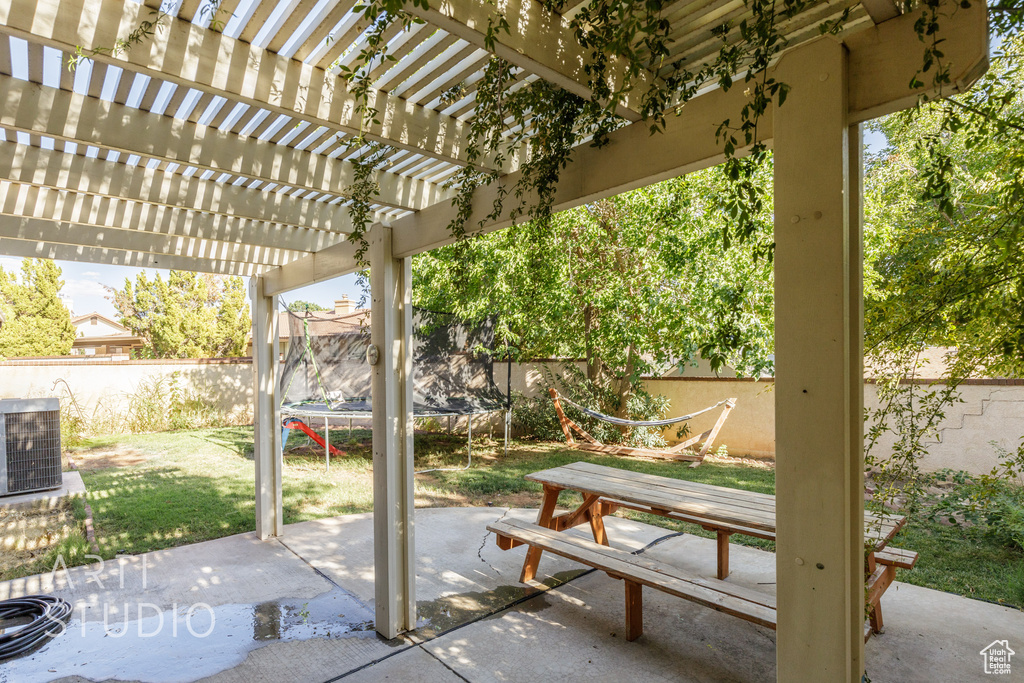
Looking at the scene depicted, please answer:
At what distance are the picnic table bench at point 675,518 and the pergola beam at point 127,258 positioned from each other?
304 centimetres

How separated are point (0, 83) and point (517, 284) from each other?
478 cm

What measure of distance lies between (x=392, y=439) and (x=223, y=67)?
1725 millimetres

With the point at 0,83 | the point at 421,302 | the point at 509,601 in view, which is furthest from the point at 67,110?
the point at 421,302

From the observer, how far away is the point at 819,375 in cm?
120

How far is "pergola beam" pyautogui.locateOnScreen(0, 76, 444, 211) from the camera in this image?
A: 1.98 metres

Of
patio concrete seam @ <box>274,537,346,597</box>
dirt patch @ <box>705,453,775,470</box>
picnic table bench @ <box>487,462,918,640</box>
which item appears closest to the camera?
picnic table bench @ <box>487,462,918,640</box>

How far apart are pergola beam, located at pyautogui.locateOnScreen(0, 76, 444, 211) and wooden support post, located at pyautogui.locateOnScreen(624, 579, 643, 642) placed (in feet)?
7.53

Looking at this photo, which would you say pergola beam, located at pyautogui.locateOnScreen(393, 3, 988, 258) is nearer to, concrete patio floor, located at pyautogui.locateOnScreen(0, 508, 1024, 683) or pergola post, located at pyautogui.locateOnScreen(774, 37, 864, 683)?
pergola post, located at pyautogui.locateOnScreen(774, 37, 864, 683)

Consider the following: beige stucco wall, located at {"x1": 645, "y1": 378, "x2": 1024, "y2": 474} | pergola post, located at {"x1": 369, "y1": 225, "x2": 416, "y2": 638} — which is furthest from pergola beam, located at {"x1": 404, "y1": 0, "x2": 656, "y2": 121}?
beige stucco wall, located at {"x1": 645, "y1": 378, "x2": 1024, "y2": 474}

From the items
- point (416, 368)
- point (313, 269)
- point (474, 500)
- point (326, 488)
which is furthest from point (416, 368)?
point (313, 269)

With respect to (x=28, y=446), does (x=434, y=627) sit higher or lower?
lower

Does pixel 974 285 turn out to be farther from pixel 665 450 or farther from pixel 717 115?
pixel 665 450

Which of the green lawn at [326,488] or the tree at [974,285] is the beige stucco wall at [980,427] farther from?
the tree at [974,285]

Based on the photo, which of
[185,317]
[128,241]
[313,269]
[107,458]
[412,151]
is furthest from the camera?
[185,317]
